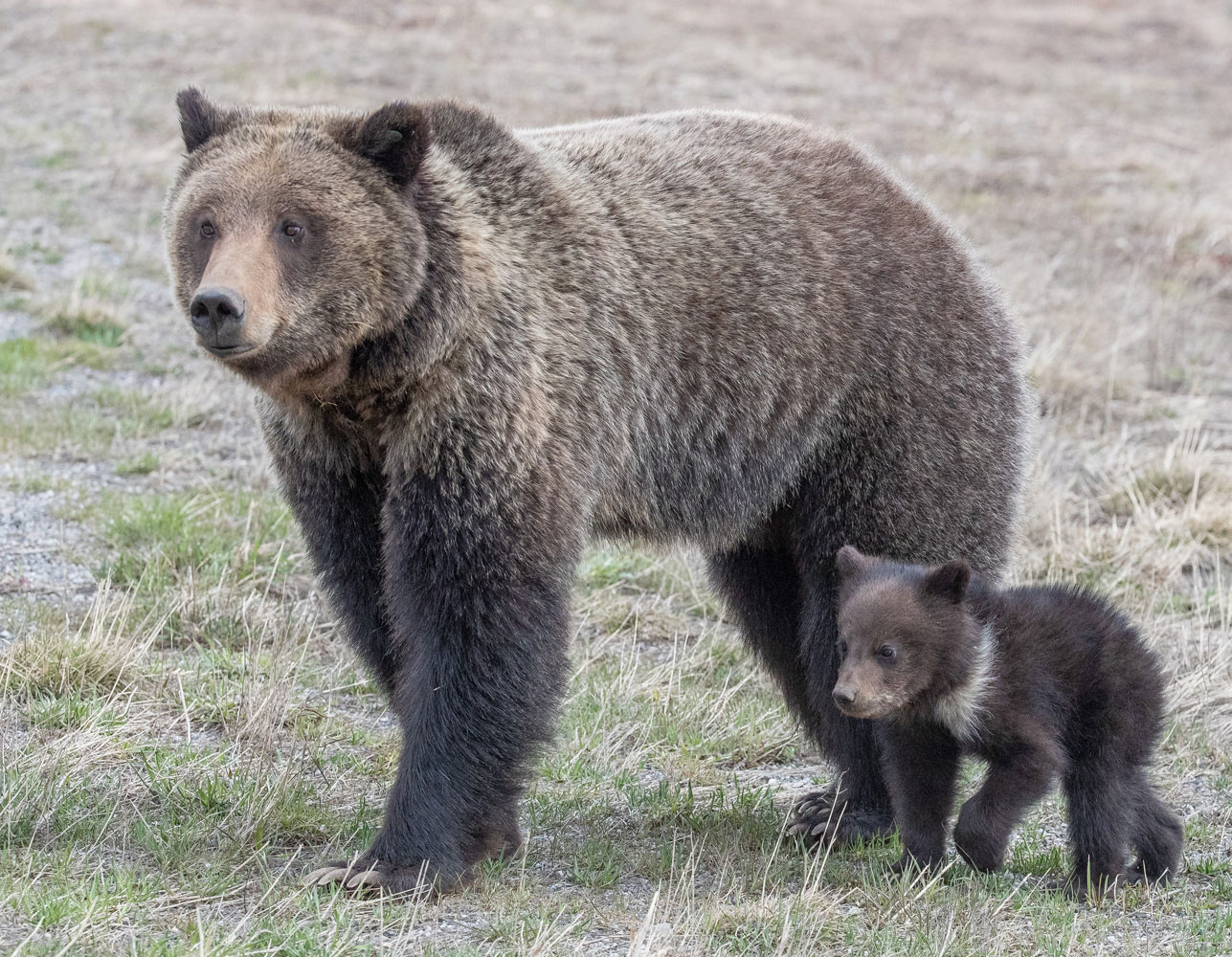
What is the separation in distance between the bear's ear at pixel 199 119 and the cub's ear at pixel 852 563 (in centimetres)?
240

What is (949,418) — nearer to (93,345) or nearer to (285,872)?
(285,872)

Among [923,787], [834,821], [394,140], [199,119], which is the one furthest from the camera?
[834,821]

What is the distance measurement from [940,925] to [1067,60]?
22534 millimetres

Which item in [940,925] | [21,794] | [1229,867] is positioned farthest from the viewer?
[1229,867]

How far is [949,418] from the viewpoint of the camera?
5820mm

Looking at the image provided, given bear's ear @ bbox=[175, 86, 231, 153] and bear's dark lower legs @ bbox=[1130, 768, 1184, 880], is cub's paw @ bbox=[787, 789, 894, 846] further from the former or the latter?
bear's ear @ bbox=[175, 86, 231, 153]

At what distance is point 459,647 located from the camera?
195 inches

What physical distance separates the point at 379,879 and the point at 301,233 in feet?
6.40

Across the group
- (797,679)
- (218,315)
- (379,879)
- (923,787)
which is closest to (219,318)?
(218,315)

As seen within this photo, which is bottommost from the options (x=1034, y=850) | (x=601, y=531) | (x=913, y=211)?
(x=1034, y=850)

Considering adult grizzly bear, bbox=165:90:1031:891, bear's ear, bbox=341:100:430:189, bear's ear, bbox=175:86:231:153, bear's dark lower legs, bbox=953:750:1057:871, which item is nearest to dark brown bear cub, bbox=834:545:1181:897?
bear's dark lower legs, bbox=953:750:1057:871

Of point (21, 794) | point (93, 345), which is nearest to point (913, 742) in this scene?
point (21, 794)

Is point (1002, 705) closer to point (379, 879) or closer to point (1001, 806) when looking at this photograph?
point (1001, 806)

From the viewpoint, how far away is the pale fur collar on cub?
4910 millimetres
